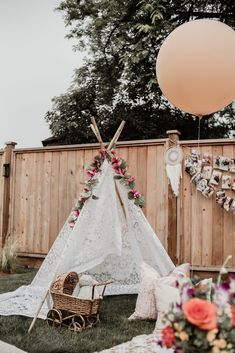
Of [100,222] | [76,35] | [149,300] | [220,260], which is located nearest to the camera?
[149,300]

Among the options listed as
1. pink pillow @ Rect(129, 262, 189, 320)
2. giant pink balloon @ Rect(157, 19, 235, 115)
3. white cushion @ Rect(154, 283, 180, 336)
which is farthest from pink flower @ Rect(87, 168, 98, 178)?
giant pink balloon @ Rect(157, 19, 235, 115)

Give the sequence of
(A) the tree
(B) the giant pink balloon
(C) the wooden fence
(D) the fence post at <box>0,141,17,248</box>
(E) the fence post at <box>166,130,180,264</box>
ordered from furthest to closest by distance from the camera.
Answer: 1. (A) the tree
2. (D) the fence post at <box>0,141,17,248</box>
3. (E) the fence post at <box>166,130,180,264</box>
4. (C) the wooden fence
5. (B) the giant pink balloon

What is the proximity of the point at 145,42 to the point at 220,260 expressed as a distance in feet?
20.3

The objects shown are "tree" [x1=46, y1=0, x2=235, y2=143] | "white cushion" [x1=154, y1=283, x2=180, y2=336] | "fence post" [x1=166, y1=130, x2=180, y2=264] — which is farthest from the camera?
"tree" [x1=46, y1=0, x2=235, y2=143]

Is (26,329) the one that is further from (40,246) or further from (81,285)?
(40,246)

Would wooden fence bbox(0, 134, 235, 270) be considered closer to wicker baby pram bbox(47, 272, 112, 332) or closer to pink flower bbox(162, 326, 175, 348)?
wicker baby pram bbox(47, 272, 112, 332)

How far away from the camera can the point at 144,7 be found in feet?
35.4

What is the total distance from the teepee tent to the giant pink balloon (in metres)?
1.41

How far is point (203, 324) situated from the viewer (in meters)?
2.01

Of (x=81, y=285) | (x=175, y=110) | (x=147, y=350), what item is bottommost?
(x=147, y=350)

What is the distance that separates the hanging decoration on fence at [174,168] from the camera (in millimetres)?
6152

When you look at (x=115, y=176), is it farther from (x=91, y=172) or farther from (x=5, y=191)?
(x=5, y=191)

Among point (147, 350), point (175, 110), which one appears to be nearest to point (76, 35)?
point (175, 110)

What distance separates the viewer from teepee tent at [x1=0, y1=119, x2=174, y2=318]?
510 cm
